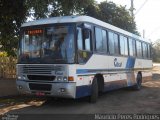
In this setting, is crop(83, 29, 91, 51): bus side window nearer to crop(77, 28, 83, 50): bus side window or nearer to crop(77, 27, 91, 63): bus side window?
crop(77, 27, 91, 63): bus side window

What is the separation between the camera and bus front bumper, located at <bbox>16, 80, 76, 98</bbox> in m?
11.3

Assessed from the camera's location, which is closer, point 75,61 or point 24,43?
point 75,61

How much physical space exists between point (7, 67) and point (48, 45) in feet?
21.6

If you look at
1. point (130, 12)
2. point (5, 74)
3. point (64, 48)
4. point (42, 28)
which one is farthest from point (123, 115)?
point (130, 12)

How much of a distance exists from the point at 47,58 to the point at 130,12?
73.2 feet

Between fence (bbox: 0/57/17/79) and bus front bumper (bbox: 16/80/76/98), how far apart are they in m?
5.48

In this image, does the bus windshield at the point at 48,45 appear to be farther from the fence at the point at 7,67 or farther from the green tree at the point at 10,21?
the fence at the point at 7,67

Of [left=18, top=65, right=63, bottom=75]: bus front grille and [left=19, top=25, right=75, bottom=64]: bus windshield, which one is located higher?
[left=19, top=25, right=75, bottom=64]: bus windshield

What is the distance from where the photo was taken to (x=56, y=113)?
10938mm

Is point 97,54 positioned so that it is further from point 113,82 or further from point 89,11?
point 89,11

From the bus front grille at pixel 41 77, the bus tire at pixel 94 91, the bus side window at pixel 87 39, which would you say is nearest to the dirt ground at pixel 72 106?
the bus tire at pixel 94 91

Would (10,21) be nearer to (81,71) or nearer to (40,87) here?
(40,87)

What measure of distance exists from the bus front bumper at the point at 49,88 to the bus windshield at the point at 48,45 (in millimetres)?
767

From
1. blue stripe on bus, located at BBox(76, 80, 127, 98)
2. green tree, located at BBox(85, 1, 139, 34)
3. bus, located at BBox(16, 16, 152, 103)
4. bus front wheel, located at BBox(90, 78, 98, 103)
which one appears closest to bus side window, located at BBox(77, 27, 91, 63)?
bus, located at BBox(16, 16, 152, 103)
